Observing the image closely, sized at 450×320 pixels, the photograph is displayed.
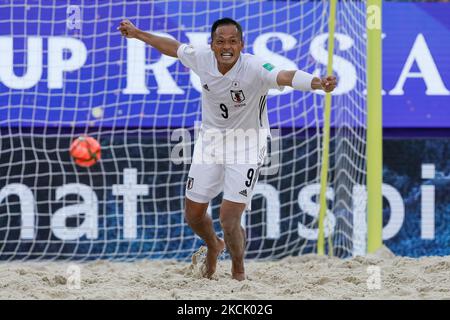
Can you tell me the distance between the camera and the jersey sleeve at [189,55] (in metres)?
6.92

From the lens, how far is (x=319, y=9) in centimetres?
985

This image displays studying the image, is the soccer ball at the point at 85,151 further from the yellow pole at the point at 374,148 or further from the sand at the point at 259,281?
the yellow pole at the point at 374,148

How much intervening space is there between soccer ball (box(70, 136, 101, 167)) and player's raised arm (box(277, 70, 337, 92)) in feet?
10.4

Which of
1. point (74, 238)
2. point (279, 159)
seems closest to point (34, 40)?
point (74, 238)

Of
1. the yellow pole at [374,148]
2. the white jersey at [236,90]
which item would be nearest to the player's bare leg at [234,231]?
the white jersey at [236,90]

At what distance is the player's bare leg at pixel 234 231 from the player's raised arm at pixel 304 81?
3.04 ft

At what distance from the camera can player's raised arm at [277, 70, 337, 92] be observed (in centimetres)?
600

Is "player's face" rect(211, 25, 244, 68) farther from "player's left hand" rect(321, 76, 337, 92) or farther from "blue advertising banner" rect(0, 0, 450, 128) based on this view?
"blue advertising banner" rect(0, 0, 450, 128)

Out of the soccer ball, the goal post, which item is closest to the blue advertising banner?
the soccer ball

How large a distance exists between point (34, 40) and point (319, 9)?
9.21ft

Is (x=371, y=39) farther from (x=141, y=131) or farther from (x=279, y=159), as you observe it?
(x=141, y=131)

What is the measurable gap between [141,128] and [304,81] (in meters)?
3.68

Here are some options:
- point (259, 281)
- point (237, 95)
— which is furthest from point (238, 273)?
point (237, 95)
